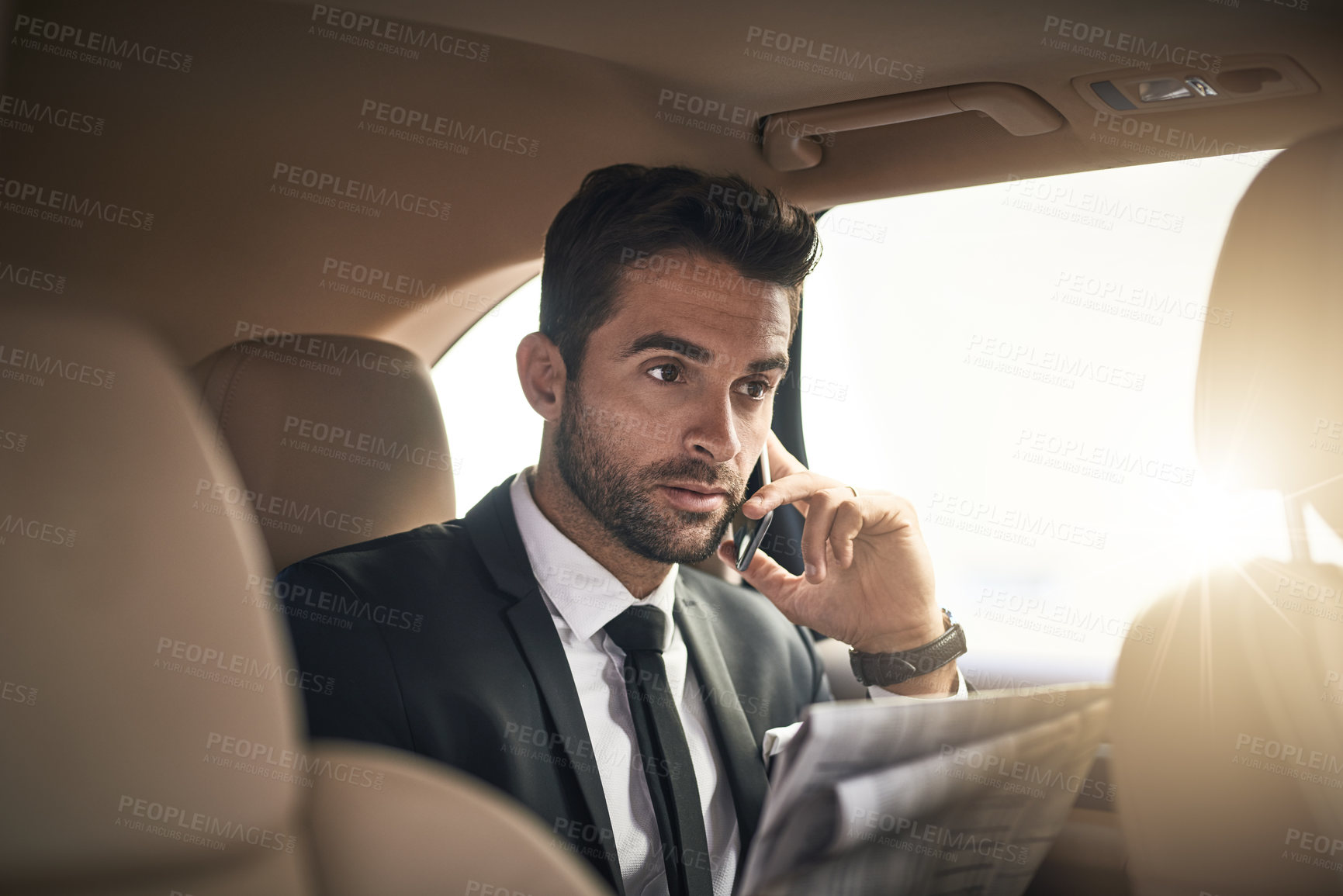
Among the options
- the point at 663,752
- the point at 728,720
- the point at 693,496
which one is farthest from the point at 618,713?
the point at 693,496

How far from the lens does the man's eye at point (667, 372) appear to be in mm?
1509

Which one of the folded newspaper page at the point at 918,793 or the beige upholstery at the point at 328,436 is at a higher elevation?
the beige upholstery at the point at 328,436

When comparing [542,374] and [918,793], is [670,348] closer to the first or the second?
[542,374]

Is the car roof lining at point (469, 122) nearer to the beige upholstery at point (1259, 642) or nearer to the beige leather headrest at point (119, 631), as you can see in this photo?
the beige upholstery at point (1259, 642)

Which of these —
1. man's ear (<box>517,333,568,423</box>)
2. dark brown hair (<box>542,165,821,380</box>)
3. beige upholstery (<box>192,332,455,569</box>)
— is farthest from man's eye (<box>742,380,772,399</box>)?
beige upholstery (<box>192,332,455,569</box>)

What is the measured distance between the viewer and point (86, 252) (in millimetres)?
1101

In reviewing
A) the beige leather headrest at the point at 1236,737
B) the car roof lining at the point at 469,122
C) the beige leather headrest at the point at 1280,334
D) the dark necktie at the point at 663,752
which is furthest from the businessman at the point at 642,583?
the beige leather headrest at the point at 1280,334

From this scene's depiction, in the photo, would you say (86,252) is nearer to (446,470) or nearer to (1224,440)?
(446,470)

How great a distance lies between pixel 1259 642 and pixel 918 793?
75cm

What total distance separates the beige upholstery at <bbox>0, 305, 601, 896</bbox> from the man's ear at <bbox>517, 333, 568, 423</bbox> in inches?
34.4

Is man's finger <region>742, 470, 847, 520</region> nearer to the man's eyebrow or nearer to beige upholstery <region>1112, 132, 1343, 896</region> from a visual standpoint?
the man's eyebrow

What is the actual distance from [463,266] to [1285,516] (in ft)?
4.73

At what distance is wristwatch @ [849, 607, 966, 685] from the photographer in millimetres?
1550

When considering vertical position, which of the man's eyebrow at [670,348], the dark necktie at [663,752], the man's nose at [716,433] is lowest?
the dark necktie at [663,752]
